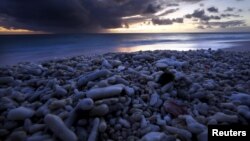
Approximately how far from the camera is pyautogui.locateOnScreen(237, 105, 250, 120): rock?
2.06 m

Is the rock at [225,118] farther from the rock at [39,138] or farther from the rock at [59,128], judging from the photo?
the rock at [39,138]

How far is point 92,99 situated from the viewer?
2.14 m

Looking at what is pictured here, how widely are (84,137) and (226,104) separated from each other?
1447 mm

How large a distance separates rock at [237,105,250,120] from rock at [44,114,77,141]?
59.6 inches

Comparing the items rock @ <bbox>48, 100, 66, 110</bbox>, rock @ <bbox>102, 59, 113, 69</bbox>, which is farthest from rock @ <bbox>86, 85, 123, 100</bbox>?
rock @ <bbox>102, 59, 113, 69</bbox>

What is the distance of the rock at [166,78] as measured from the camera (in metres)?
2.76

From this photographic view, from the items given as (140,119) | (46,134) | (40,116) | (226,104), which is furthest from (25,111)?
(226,104)

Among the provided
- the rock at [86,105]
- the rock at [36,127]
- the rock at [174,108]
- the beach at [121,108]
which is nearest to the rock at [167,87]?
the beach at [121,108]

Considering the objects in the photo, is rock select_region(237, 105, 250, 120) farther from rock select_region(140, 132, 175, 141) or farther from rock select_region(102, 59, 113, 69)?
rock select_region(102, 59, 113, 69)

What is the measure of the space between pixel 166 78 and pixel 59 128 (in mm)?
1497

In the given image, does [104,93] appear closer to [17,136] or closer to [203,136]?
[17,136]

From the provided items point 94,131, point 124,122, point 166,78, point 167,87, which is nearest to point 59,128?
point 94,131

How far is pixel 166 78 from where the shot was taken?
2789 millimetres

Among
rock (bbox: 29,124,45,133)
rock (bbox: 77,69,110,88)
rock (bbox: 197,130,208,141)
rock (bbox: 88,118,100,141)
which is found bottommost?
rock (bbox: 197,130,208,141)
